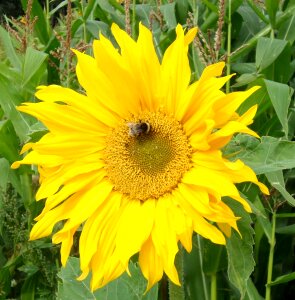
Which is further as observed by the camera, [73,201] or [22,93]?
[22,93]

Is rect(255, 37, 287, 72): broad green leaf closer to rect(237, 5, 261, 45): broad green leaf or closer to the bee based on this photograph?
rect(237, 5, 261, 45): broad green leaf

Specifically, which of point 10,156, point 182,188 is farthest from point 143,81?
point 10,156

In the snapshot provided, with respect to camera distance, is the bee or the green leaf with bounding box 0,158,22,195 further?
the green leaf with bounding box 0,158,22,195

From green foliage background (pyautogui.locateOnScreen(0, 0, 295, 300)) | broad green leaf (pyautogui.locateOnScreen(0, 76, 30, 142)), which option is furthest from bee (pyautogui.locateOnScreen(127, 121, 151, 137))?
broad green leaf (pyautogui.locateOnScreen(0, 76, 30, 142))

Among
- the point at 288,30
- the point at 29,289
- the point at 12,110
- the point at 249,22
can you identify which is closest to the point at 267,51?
the point at 288,30

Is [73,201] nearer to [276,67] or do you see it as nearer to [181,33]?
[181,33]

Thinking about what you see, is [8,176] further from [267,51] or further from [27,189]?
[267,51]

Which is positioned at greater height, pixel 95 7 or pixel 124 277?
pixel 95 7

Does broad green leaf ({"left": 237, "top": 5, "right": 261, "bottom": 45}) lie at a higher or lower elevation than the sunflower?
lower
